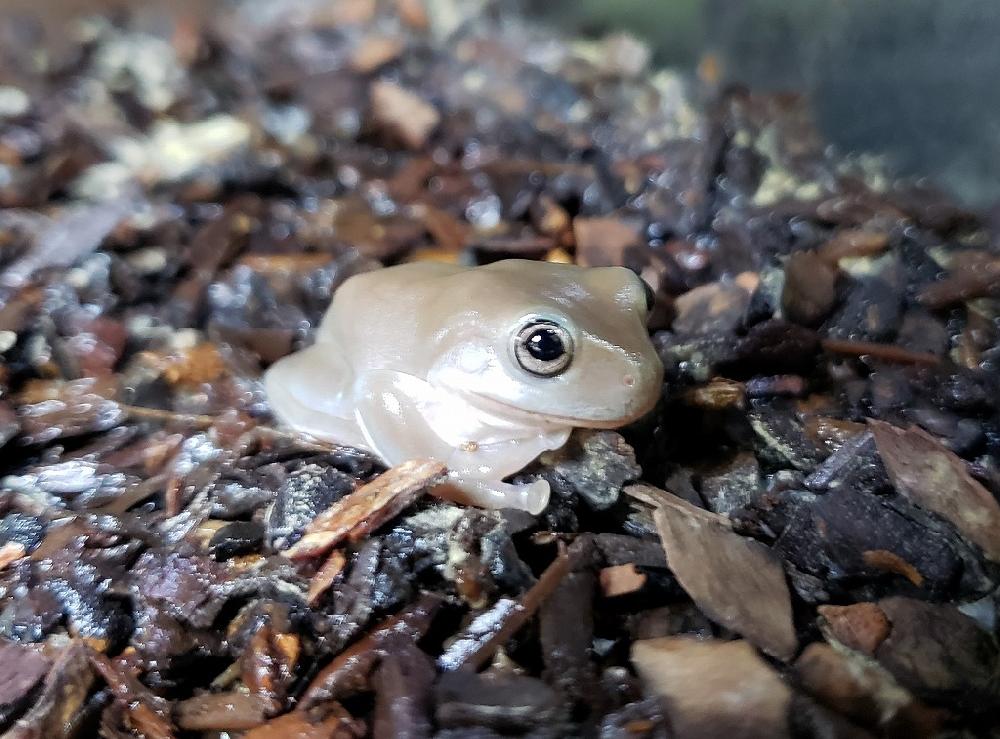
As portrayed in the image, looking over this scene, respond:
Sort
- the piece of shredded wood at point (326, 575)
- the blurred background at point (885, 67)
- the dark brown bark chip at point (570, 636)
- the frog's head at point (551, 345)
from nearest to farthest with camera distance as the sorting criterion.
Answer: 1. the dark brown bark chip at point (570, 636)
2. the piece of shredded wood at point (326, 575)
3. the frog's head at point (551, 345)
4. the blurred background at point (885, 67)

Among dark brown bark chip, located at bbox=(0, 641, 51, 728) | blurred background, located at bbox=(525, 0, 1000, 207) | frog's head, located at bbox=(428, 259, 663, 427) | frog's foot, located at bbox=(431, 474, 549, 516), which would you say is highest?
blurred background, located at bbox=(525, 0, 1000, 207)

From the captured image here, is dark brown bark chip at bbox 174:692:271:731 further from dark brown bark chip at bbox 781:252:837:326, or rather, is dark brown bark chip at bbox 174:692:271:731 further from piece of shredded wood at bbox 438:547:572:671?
dark brown bark chip at bbox 781:252:837:326

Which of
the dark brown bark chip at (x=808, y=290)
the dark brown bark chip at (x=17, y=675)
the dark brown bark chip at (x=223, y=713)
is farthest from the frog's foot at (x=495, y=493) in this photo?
the dark brown bark chip at (x=808, y=290)

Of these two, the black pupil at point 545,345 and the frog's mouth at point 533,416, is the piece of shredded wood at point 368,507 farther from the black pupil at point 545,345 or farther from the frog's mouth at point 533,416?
the black pupil at point 545,345

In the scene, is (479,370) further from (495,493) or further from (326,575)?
(326,575)

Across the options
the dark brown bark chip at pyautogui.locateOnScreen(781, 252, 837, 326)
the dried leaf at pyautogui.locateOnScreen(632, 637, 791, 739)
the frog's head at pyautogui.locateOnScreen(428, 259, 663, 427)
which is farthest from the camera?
the dark brown bark chip at pyautogui.locateOnScreen(781, 252, 837, 326)

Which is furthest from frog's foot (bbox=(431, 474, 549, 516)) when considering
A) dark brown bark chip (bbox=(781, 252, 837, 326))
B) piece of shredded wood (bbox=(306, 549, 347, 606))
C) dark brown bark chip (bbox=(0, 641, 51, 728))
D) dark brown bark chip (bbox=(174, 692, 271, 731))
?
dark brown bark chip (bbox=(781, 252, 837, 326))

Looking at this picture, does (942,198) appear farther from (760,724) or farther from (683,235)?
(760,724)
